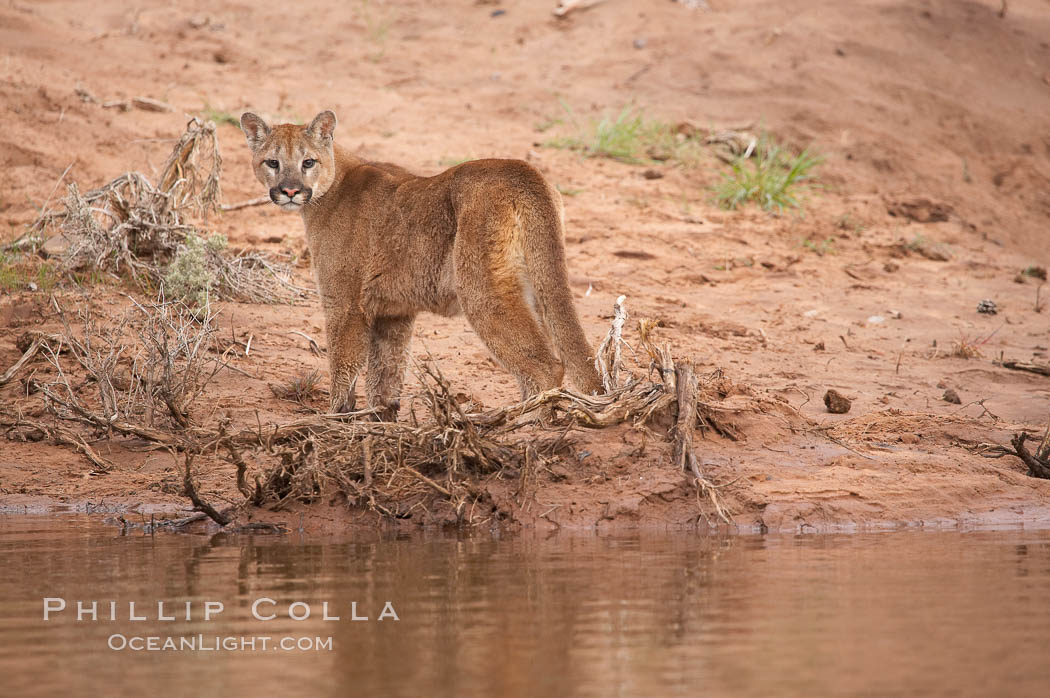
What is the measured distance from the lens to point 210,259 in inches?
379

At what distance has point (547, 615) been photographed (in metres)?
4.29

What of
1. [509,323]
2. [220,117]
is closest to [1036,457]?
[509,323]

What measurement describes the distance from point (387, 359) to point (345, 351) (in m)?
0.41

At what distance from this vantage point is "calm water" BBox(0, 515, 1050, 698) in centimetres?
354

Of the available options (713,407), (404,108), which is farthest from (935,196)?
(713,407)

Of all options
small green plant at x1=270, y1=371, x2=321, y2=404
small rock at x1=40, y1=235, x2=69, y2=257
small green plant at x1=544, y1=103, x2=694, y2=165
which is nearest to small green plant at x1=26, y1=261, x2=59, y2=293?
small rock at x1=40, y1=235, x2=69, y2=257

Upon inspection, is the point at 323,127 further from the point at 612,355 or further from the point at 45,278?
the point at 45,278

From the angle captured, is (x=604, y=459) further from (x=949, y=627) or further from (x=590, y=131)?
(x=590, y=131)

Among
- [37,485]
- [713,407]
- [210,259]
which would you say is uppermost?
[210,259]

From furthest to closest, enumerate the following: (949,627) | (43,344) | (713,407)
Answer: (43,344)
(713,407)
(949,627)

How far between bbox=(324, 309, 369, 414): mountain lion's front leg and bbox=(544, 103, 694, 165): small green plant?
20.1 ft

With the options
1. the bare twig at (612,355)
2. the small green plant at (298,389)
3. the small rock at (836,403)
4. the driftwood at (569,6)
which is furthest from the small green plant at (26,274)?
the driftwood at (569,6)

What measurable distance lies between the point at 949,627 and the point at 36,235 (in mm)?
8475

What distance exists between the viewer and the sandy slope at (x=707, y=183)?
22.7 ft
